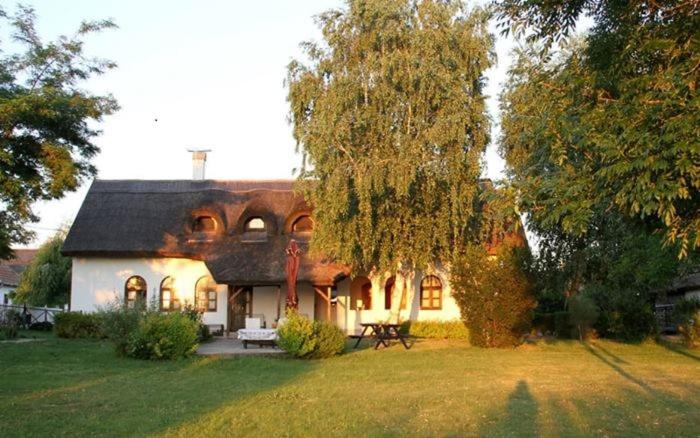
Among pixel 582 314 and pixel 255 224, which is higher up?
pixel 255 224

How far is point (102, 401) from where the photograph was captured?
37.1 ft

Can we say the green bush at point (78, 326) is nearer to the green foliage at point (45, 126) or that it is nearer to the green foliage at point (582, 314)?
the green foliage at point (45, 126)

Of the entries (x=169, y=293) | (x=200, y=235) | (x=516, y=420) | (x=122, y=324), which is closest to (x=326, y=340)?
(x=122, y=324)

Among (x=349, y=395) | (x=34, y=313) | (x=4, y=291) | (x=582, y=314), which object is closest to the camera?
(x=349, y=395)

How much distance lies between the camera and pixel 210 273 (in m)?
29.3

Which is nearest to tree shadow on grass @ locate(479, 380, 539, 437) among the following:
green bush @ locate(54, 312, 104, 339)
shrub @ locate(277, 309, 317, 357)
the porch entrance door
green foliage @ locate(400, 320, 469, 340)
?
shrub @ locate(277, 309, 317, 357)

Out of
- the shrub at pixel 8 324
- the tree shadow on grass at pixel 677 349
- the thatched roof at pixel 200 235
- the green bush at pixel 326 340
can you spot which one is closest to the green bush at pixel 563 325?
the tree shadow on grass at pixel 677 349

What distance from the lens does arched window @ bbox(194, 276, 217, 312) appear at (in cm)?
3058

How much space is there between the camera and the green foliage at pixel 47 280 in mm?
40688

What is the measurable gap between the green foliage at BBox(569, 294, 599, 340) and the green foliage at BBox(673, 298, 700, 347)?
3080 mm

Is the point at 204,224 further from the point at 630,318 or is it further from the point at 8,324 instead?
the point at 630,318

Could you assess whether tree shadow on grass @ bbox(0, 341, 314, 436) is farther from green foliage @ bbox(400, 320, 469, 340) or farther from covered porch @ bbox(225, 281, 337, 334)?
green foliage @ bbox(400, 320, 469, 340)

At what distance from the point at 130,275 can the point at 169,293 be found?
1.88 metres

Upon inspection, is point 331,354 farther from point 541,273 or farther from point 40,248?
point 40,248
